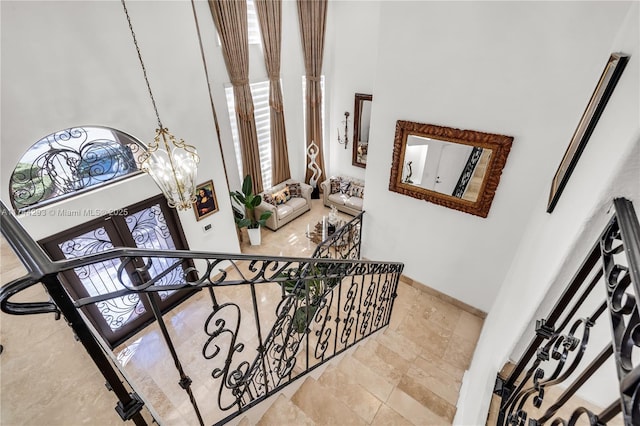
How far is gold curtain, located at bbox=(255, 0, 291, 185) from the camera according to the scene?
18.8 ft

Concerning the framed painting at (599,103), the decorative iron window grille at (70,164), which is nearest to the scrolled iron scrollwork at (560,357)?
the framed painting at (599,103)

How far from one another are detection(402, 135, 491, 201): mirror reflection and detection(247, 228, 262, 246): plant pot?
11.3 feet

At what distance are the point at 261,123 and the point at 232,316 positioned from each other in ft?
13.0

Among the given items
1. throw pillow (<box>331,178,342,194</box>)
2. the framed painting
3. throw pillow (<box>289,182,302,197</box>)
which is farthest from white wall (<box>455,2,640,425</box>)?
throw pillow (<box>289,182,302,197</box>)

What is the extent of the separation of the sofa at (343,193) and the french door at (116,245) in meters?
3.79

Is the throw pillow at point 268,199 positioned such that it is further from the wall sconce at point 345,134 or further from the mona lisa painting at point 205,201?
the wall sconce at point 345,134

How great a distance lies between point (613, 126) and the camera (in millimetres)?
1371

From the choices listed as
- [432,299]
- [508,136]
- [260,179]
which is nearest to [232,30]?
[260,179]

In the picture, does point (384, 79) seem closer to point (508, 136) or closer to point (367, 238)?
point (508, 136)

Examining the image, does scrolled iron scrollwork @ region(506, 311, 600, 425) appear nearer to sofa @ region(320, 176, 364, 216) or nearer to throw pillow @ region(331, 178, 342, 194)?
sofa @ region(320, 176, 364, 216)

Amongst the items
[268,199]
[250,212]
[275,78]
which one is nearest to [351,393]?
[250,212]

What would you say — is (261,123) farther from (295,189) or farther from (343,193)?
(343,193)

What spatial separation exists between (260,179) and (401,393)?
522cm

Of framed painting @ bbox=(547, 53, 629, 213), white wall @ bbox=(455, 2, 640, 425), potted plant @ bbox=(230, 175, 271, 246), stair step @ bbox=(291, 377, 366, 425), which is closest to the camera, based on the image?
white wall @ bbox=(455, 2, 640, 425)
